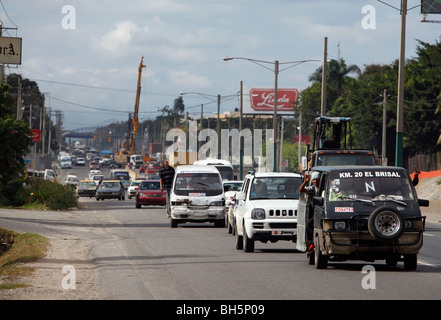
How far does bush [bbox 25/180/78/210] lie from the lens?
1668 inches

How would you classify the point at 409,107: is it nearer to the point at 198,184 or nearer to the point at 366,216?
the point at 198,184

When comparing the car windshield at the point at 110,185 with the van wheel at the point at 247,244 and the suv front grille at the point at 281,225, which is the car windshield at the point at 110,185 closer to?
the van wheel at the point at 247,244

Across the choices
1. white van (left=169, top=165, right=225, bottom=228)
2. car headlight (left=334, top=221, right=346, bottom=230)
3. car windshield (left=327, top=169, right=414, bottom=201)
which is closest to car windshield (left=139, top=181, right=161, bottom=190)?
white van (left=169, top=165, right=225, bottom=228)

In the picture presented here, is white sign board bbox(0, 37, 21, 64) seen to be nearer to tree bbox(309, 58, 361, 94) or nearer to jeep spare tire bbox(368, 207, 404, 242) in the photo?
jeep spare tire bbox(368, 207, 404, 242)

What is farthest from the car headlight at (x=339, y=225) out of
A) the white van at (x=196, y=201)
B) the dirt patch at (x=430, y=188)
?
the dirt patch at (x=430, y=188)

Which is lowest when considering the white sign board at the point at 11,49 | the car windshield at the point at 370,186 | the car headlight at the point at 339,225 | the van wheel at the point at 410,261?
the van wheel at the point at 410,261

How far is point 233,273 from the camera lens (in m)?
14.8

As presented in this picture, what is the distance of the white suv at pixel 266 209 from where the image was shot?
18984mm

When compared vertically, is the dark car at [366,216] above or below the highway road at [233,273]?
above

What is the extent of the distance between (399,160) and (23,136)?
1798 cm

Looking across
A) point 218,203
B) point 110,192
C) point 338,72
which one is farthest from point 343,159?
point 338,72

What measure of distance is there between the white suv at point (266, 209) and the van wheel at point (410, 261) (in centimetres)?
415

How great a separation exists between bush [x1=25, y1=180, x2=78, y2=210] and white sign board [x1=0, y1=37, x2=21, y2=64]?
9879 millimetres

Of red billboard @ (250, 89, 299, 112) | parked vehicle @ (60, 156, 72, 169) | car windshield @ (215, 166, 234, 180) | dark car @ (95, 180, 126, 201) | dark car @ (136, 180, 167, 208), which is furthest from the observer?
red billboard @ (250, 89, 299, 112)
